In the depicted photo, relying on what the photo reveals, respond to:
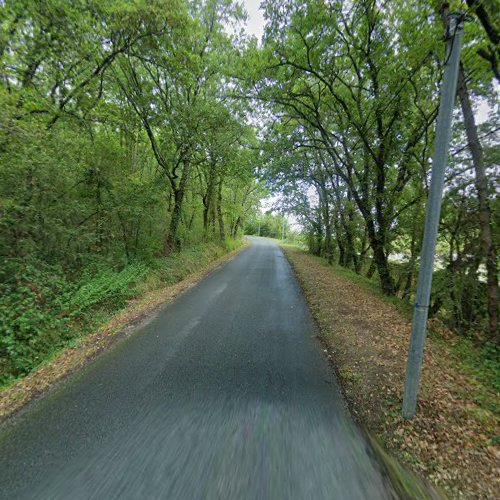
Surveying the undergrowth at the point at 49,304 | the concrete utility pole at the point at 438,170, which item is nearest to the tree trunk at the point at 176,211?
the undergrowth at the point at 49,304

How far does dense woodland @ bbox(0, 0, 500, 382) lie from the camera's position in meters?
4.56

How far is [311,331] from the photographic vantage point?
15.9 ft

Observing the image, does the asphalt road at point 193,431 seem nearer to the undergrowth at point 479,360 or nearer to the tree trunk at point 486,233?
the undergrowth at point 479,360

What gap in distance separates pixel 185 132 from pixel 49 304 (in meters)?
6.78

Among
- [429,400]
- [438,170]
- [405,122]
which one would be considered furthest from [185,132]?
[429,400]

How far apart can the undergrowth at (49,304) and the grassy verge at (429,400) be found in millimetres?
4910

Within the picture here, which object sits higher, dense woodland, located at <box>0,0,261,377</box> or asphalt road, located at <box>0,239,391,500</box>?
dense woodland, located at <box>0,0,261,377</box>

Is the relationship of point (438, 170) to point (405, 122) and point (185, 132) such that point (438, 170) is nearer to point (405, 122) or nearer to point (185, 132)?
point (405, 122)

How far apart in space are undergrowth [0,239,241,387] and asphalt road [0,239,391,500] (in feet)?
3.86

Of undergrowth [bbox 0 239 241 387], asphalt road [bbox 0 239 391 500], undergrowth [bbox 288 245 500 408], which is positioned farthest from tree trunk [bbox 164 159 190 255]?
undergrowth [bbox 288 245 500 408]

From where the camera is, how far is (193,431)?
7.73 ft

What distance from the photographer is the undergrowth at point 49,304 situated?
370cm

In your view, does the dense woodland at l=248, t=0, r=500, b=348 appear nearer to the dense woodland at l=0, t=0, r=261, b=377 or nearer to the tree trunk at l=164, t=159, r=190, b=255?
the dense woodland at l=0, t=0, r=261, b=377

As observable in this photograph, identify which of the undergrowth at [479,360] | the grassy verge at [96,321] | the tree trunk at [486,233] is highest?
the tree trunk at [486,233]
